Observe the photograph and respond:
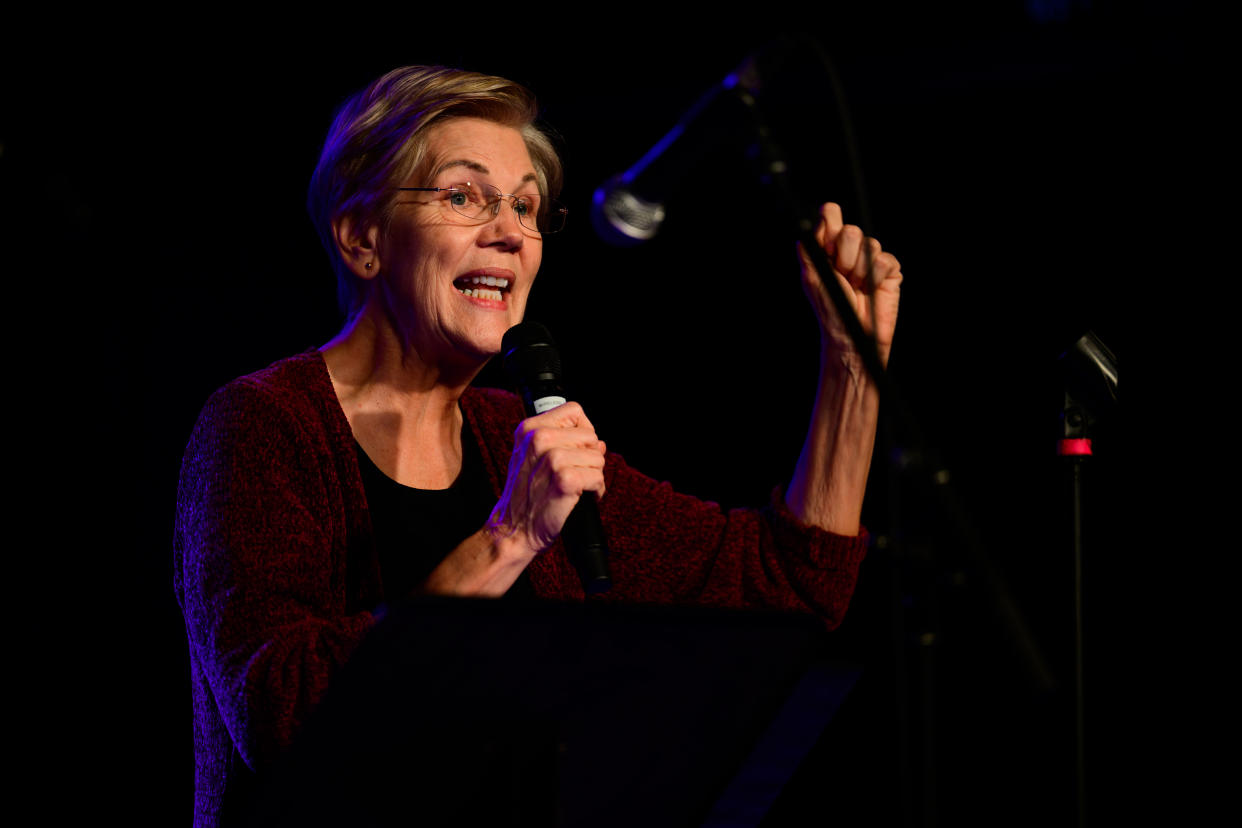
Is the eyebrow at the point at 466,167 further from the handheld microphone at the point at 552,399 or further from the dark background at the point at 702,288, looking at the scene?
the dark background at the point at 702,288

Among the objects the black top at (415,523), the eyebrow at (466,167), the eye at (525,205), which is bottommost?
the black top at (415,523)

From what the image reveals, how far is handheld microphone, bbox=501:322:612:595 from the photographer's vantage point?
1525mm

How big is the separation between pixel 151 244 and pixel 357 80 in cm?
64

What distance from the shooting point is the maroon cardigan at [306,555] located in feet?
4.91

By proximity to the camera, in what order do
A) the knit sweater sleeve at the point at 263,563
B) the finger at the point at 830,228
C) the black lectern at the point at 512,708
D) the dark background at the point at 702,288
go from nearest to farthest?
the black lectern at the point at 512,708 → the knit sweater sleeve at the point at 263,563 → the finger at the point at 830,228 → the dark background at the point at 702,288

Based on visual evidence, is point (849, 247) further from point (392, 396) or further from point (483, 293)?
point (392, 396)

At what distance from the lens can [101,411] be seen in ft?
8.54

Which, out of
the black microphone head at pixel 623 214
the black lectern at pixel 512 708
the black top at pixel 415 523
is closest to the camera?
the black lectern at pixel 512 708

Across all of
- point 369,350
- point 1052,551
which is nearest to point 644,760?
point 369,350

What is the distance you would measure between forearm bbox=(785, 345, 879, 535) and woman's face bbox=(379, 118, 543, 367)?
56cm

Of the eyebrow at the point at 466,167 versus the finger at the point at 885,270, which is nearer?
the finger at the point at 885,270

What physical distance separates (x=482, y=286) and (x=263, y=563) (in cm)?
66

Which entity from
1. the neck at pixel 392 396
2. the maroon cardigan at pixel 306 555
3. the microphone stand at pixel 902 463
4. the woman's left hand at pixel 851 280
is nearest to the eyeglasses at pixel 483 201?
the neck at pixel 392 396

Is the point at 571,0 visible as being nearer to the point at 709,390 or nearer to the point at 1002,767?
the point at 709,390
